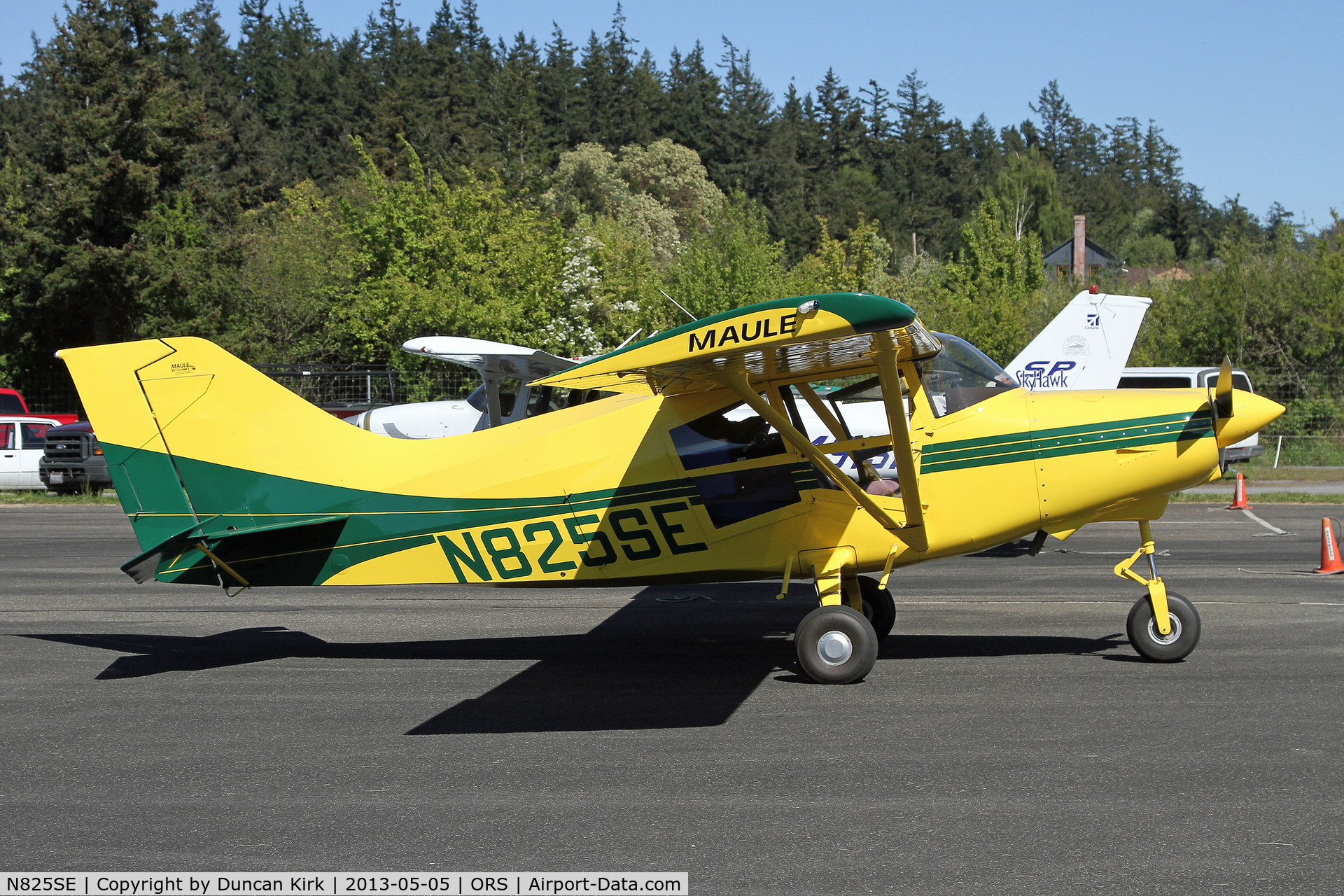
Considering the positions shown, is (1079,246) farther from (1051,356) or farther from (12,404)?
(12,404)

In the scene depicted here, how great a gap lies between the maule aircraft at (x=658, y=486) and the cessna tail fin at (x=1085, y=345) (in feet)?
27.2

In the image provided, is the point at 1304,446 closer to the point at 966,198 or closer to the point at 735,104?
the point at 735,104

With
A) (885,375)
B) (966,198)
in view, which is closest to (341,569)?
(885,375)

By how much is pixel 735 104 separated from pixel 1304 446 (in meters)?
80.1

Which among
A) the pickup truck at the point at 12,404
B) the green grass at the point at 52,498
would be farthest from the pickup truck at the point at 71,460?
the pickup truck at the point at 12,404

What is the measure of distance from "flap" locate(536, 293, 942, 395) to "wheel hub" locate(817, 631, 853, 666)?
1.82 metres

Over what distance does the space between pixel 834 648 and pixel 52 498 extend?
20480 millimetres

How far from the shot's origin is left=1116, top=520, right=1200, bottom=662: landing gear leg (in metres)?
7.47

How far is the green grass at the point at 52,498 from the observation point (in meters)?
21.5

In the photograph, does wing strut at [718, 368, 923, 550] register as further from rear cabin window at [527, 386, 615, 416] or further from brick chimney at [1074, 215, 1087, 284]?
brick chimney at [1074, 215, 1087, 284]

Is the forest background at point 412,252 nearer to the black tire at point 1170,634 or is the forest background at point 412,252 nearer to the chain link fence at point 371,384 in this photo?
the chain link fence at point 371,384

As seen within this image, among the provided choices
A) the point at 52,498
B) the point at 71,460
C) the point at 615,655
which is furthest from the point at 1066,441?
the point at 52,498

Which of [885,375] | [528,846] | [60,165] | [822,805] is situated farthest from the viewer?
[60,165]

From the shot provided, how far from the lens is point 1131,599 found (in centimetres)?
1009
